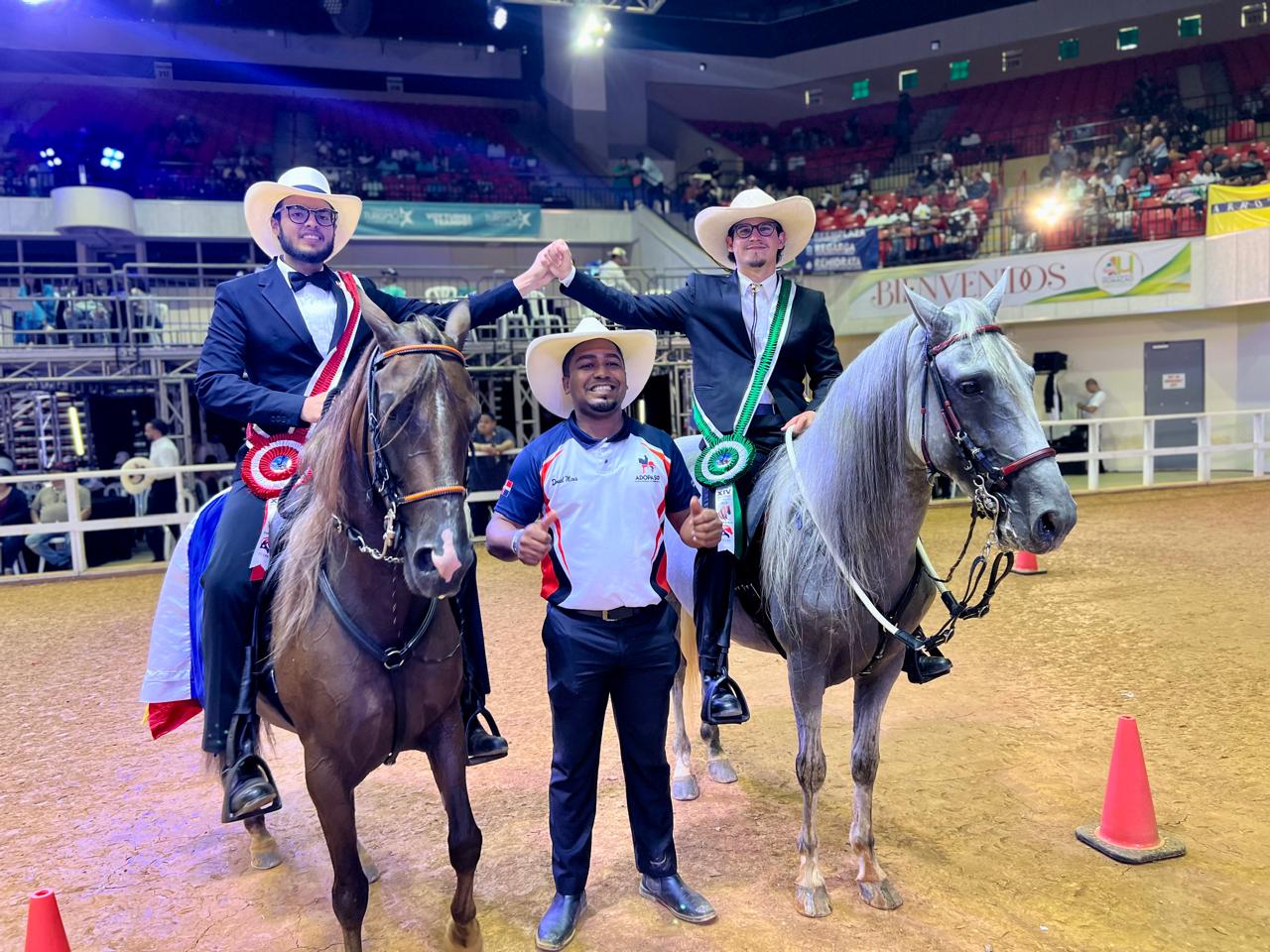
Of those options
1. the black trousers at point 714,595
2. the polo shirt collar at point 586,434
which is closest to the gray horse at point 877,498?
the black trousers at point 714,595

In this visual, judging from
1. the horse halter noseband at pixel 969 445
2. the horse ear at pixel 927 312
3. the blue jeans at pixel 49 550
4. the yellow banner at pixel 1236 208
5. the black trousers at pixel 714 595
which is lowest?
the blue jeans at pixel 49 550

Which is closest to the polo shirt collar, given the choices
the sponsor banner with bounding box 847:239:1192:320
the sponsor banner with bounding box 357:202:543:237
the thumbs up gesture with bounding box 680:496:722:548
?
the thumbs up gesture with bounding box 680:496:722:548

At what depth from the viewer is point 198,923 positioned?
3.06 meters

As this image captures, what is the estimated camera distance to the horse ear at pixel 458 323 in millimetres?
2357

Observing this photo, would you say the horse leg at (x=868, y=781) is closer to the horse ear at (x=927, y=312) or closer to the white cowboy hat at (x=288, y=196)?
the horse ear at (x=927, y=312)

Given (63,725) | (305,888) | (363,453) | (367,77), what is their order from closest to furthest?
(363,453) < (305,888) < (63,725) < (367,77)

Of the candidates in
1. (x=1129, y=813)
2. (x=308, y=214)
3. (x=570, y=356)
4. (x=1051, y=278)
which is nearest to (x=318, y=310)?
(x=308, y=214)

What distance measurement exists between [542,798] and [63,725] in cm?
342

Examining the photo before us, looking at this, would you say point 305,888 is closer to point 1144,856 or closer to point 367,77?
point 1144,856

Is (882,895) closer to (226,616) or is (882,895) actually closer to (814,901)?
(814,901)

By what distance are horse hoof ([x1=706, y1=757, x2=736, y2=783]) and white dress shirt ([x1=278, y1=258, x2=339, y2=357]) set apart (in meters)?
2.76

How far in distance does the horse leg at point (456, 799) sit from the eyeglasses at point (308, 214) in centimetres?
181

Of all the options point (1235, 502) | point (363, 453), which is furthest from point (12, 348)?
point (1235, 502)

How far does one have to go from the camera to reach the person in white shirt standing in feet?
35.7
